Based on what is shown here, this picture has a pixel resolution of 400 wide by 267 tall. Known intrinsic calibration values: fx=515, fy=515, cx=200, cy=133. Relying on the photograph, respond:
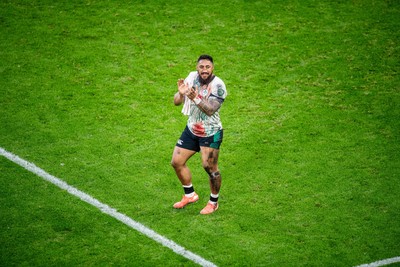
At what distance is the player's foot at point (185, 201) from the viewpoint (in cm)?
737

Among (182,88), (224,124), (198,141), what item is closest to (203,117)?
(198,141)

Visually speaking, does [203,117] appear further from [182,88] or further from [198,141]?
[182,88]

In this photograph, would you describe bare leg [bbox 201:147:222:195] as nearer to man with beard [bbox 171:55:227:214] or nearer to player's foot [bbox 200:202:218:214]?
man with beard [bbox 171:55:227:214]

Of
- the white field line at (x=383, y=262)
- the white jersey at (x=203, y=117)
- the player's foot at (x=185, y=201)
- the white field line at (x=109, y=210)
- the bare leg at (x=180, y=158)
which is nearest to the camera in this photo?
the white field line at (x=383, y=262)

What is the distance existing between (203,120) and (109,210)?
1.86 m

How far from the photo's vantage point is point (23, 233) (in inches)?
264

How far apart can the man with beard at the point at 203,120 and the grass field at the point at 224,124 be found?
0.60 meters

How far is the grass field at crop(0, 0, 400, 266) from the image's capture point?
670 cm

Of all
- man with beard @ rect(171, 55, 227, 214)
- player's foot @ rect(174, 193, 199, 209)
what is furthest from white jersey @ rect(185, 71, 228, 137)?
player's foot @ rect(174, 193, 199, 209)

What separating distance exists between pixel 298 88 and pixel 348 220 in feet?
13.0

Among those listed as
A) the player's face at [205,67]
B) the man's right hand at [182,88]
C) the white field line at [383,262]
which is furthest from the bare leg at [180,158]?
the white field line at [383,262]

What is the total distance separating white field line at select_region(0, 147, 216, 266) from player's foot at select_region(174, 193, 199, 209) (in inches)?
25.4

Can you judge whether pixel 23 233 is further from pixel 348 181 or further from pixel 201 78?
pixel 348 181

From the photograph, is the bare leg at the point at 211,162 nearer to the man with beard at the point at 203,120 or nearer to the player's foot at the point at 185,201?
the man with beard at the point at 203,120
